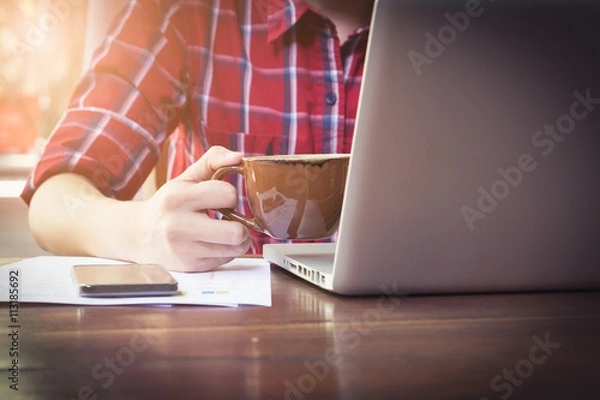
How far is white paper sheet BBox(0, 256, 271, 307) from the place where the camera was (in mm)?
546

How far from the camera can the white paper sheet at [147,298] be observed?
1.79 feet

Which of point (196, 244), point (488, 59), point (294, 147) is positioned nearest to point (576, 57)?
point (488, 59)

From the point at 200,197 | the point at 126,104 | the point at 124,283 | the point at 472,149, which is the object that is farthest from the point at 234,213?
the point at 126,104

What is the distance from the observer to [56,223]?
90 centimetres

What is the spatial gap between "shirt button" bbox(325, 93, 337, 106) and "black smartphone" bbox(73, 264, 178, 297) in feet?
2.40

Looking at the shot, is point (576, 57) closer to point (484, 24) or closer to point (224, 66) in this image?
point (484, 24)

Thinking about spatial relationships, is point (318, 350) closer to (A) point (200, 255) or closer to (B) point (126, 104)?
(A) point (200, 255)

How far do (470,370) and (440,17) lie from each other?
0.25 meters
